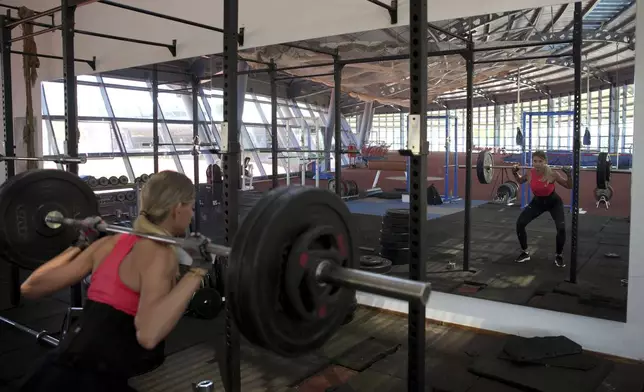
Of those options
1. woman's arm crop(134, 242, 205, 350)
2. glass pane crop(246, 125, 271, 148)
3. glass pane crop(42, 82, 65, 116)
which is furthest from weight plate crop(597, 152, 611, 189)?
glass pane crop(246, 125, 271, 148)

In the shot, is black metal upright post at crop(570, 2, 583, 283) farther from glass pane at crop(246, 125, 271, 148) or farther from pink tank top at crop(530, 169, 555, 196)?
glass pane at crop(246, 125, 271, 148)

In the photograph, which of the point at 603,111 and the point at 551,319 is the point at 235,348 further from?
the point at 603,111

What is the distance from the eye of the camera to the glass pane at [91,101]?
8.34 meters

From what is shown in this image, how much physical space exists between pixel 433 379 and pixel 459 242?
321 cm

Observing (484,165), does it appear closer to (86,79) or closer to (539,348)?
(539,348)

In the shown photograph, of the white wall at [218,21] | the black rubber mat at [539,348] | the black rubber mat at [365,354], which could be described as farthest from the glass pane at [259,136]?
the black rubber mat at [539,348]

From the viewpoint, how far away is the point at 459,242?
5.42 m

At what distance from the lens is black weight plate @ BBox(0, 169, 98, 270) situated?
6.57 feet

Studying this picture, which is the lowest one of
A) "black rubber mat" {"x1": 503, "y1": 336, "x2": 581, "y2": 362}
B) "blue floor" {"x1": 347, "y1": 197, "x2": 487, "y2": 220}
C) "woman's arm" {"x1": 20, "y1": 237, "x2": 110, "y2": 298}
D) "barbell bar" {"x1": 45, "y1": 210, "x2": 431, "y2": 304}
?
"black rubber mat" {"x1": 503, "y1": 336, "x2": 581, "y2": 362}

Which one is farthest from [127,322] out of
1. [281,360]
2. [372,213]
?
[372,213]

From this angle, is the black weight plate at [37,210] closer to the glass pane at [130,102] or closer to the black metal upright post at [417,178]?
the black metal upright post at [417,178]

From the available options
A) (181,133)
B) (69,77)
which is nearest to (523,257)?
(69,77)

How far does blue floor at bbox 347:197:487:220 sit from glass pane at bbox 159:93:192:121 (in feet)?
12.5

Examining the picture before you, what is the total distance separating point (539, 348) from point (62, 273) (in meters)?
2.22
